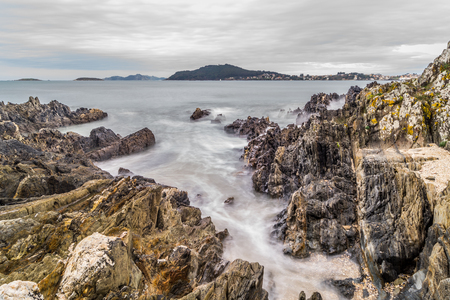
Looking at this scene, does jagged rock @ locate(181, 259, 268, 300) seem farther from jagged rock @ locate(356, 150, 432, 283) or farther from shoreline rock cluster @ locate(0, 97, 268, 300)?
jagged rock @ locate(356, 150, 432, 283)

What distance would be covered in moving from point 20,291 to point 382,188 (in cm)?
967

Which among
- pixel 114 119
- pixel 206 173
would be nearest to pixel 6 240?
pixel 206 173

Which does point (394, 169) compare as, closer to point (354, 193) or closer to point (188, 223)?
point (354, 193)

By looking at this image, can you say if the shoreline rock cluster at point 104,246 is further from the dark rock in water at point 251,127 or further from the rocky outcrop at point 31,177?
the dark rock in water at point 251,127

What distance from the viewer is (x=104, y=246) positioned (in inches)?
212

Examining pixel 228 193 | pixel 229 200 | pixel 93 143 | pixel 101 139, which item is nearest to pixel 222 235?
pixel 229 200

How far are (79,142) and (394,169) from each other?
23016 millimetres

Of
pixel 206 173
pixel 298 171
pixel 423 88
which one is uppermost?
pixel 423 88

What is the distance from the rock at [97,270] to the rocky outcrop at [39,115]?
31.0 meters

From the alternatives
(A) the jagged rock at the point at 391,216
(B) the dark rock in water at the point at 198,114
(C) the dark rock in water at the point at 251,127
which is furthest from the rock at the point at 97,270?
(B) the dark rock in water at the point at 198,114

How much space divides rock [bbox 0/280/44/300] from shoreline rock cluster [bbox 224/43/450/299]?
7450 mm

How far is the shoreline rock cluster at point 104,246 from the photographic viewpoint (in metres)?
5.04

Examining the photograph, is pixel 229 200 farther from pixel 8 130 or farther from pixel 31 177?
pixel 8 130

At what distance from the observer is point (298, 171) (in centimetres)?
1382
